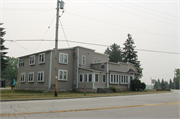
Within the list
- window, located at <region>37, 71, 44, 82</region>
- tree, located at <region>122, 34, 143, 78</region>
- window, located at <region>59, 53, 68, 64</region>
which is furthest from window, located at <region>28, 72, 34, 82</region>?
tree, located at <region>122, 34, 143, 78</region>

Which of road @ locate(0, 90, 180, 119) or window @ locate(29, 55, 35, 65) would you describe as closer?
road @ locate(0, 90, 180, 119)

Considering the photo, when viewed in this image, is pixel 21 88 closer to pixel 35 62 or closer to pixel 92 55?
pixel 35 62

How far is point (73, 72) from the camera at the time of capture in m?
33.0

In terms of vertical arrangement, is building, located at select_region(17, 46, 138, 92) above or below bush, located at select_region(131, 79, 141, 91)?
above

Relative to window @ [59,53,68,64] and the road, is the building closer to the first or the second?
window @ [59,53,68,64]

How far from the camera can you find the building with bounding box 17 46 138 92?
30391 mm

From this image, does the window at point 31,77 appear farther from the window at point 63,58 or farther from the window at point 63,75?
the window at point 63,58

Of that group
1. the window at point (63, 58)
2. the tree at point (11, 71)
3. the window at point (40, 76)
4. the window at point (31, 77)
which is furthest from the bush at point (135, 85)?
the tree at point (11, 71)

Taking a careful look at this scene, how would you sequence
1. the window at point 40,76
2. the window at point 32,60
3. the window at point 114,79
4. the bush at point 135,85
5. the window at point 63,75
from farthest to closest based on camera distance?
1. the bush at point 135,85
2. the window at point 32,60
3. the window at point 114,79
4. the window at point 40,76
5. the window at point 63,75

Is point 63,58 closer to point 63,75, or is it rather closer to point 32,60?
point 63,75

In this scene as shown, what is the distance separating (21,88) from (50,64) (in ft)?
36.9

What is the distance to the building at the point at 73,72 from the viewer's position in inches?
1196

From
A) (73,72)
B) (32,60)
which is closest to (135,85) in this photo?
(73,72)

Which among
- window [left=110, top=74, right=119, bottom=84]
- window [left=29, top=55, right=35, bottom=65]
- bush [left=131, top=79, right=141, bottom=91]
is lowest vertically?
bush [left=131, top=79, right=141, bottom=91]
